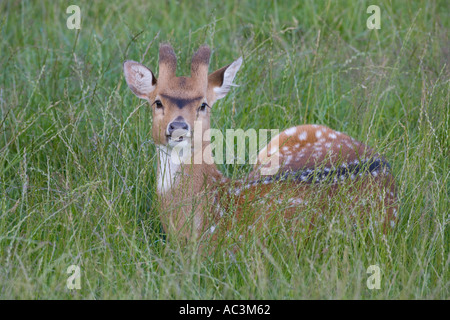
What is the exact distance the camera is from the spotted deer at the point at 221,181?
4.01 m

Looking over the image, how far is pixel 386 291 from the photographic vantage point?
136 inches

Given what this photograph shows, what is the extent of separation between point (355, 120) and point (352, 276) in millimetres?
1973

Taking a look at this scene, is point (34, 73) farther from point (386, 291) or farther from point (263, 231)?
point (386, 291)

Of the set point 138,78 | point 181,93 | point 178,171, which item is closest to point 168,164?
point 178,171

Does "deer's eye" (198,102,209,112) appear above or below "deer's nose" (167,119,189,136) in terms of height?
above

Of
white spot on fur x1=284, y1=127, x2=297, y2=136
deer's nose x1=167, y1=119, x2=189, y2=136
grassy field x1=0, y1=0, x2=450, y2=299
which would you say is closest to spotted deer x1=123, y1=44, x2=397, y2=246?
deer's nose x1=167, y1=119, x2=189, y2=136

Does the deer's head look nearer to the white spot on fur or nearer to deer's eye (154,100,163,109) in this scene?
deer's eye (154,100,163,109)

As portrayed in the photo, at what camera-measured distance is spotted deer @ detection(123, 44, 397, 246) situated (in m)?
4.01

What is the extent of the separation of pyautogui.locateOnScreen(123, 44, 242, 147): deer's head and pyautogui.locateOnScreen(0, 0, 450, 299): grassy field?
0.88 feet

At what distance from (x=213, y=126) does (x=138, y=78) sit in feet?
2.88

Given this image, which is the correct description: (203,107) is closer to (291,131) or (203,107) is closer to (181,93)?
(181,93)

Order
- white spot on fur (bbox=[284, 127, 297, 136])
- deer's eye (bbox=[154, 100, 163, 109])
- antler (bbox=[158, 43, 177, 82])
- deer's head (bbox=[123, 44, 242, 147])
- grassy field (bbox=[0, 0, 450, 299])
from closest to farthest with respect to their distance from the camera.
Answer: grassy field (bbox=[0, 0, 450, 299]) → deer's head (bbox=[123, 44, 242, 147]) → deer's eye (bbox=[154, 100, 163, 109]) → antler (bbox=[158, 43, 177, 82]) → white spot on fur (bbox=[284, 127, 297, 136])

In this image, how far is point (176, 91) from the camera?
14.0 ft

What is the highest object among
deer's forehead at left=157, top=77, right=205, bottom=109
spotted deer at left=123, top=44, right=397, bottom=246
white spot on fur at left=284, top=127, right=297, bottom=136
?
deer's forehead at left=157, top=77, right=205, bottom=109
